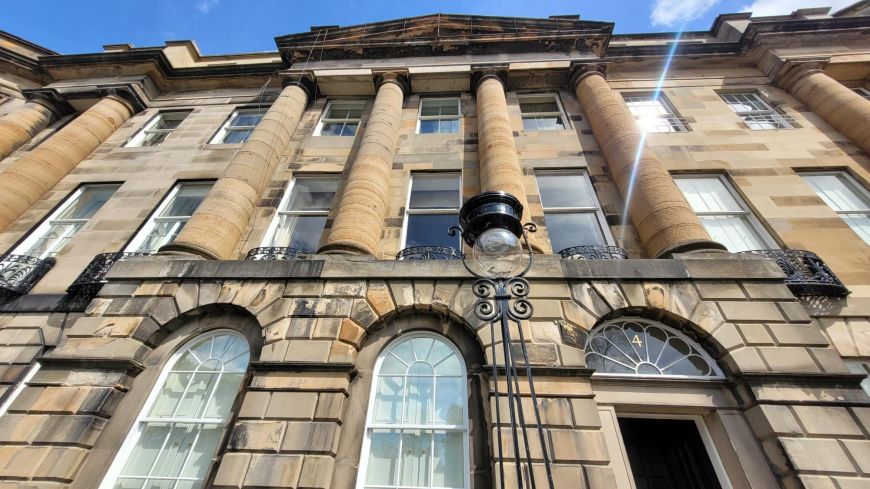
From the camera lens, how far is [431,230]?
7.92m

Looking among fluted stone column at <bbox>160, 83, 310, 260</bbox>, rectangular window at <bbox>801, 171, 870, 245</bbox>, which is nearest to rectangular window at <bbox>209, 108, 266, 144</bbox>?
fluted stone column at <bbox>160, 83, 310, 260</bbox>

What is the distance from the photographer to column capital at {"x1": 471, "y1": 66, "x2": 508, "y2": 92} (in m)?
11.4

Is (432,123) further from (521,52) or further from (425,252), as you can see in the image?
(425,252)

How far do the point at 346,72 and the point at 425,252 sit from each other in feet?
28.0

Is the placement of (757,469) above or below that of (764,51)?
below

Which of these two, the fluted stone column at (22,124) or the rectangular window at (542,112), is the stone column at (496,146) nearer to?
the rectangular window at (542,112)

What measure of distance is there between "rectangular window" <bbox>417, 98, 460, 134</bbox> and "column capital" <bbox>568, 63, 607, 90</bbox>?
376cm

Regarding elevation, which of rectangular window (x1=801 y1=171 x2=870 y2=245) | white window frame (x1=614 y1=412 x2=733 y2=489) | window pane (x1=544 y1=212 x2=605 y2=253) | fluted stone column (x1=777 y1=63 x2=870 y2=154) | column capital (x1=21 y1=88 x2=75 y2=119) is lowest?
white window frame (x1=614 y1=412 x2=733 y2=489)

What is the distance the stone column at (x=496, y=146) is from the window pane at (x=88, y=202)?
10.2 m

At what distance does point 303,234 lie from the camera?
823 cm

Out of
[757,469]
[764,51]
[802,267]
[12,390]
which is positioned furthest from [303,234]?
[764,51]

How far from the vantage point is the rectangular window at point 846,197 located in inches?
296

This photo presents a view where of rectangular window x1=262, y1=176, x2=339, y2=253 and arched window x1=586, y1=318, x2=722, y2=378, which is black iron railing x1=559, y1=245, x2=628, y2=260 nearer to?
arched window x1=586, y1=318, x2=722, y2=378

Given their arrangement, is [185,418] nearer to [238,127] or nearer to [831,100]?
[238,127]
